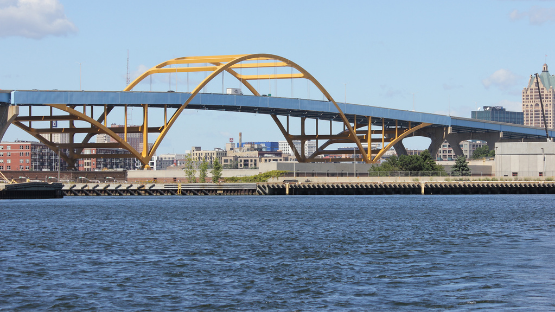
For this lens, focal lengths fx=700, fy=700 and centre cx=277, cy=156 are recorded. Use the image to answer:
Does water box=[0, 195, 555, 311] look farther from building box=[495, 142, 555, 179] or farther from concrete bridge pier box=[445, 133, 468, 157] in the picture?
concrete bridge pier box=[445, 133, 468, 157]

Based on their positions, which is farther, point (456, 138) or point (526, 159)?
point (456, 138)

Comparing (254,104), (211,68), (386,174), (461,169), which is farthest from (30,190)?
(461,169)

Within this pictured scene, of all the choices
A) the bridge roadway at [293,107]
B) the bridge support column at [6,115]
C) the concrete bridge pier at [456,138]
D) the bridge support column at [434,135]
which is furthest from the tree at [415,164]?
the bridge support column at [6,115]

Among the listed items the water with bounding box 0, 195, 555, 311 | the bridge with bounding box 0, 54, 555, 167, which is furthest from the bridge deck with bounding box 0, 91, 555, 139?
the water with bounding box 0, 195, 555, 311

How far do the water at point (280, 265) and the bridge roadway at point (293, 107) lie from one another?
5931 centimetres

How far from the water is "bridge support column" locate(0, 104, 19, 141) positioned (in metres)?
59.0

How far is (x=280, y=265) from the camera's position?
1152 inches

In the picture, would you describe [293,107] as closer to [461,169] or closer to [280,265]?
[461,169]

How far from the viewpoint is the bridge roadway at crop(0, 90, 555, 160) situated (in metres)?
109

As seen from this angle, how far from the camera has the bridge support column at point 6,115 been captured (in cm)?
10681

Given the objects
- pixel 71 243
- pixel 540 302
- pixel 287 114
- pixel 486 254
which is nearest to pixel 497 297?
pixel 540 302

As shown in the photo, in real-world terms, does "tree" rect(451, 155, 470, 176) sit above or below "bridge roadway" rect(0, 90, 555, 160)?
below

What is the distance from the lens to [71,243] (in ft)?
126

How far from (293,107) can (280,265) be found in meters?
99.7
